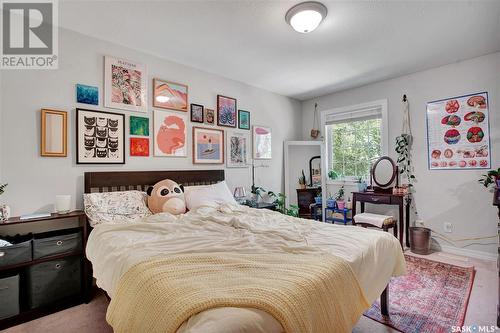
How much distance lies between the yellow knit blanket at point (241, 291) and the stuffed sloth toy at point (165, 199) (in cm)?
136

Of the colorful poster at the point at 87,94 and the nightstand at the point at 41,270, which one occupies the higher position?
the colorful poster at the point at 87,94

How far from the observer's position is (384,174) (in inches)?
150

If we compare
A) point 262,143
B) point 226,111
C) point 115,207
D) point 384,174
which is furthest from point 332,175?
point 115,207

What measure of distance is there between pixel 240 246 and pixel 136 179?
5.96 ft

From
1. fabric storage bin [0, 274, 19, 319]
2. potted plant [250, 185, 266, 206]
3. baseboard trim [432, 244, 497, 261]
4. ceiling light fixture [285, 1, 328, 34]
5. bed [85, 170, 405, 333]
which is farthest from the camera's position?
potted plant [250, 185, 266, 206]

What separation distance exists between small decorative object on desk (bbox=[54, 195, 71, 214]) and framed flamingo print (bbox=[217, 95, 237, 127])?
2.09m

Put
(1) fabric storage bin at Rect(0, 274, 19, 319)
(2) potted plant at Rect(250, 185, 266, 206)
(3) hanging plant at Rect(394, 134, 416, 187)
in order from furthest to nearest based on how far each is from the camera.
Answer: (2) potted plant at Rect(250, 185, 266, 206), (3) hanging plant at Rect(394, 134, 416, 187), (1) fabric storage bin at Rect(0, 274, 19, 319)

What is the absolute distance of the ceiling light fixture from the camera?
6.79ft

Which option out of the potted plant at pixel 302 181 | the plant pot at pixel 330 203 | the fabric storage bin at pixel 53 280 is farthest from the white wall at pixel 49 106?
the plant pot at pixel 330 203

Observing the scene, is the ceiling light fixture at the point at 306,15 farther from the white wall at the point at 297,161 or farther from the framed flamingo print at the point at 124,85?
the white wall at the point at 297,161

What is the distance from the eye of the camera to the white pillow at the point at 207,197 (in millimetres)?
2837

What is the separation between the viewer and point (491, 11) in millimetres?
2195

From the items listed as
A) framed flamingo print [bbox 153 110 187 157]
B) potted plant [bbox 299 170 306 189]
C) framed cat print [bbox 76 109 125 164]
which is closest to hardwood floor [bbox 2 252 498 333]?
framed cat print [bbox 76 109 125 164]

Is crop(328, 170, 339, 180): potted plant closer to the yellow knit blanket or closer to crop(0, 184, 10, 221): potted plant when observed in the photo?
the yellow knit blanket
